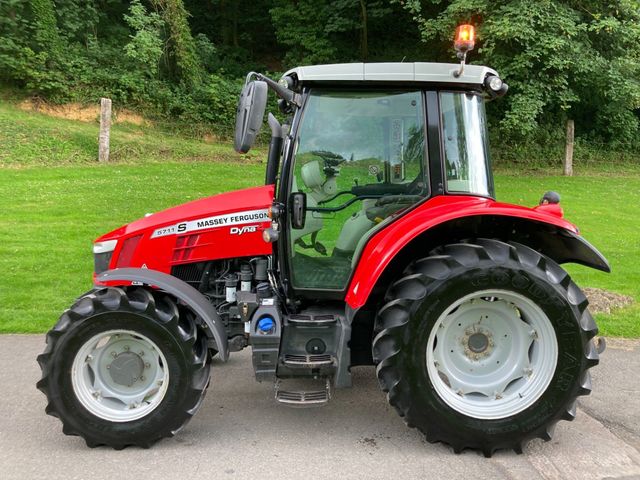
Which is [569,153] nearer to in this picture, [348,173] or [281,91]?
[348,173]

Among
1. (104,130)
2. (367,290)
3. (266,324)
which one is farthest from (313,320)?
(104,130)

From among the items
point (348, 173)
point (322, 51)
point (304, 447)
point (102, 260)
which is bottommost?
point (304, 447)

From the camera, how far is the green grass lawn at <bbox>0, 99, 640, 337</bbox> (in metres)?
6.20

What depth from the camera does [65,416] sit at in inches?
122

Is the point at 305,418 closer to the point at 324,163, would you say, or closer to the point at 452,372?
the point at 452,372

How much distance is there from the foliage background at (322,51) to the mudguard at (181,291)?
12810mm

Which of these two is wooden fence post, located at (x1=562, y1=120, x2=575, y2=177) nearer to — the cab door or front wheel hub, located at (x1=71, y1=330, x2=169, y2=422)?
the cab door

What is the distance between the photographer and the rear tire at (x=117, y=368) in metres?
3.09

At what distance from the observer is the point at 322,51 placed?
68.0ft

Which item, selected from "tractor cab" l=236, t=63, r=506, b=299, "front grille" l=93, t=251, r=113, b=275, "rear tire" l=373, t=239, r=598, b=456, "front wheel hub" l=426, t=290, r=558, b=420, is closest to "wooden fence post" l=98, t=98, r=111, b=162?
"front grille" l=93, t=251, r=113, b=275

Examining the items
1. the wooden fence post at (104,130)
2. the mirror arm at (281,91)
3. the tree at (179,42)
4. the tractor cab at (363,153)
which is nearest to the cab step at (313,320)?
the tractor cab at (363,153)

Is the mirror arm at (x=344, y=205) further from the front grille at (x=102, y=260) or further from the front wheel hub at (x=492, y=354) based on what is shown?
the front grille at (x=102, y=260)

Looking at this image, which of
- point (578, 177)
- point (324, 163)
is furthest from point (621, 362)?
point (578, 177)

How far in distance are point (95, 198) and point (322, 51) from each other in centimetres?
1282
